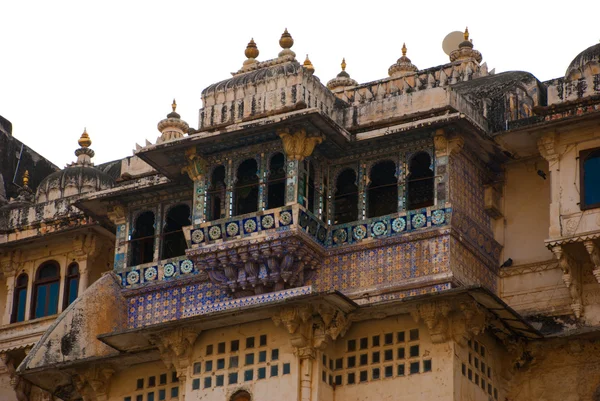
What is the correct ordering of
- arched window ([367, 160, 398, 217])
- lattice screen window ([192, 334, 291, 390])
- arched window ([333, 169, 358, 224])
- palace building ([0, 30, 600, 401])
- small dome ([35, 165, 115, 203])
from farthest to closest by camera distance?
small dome ([35, 165, 115, 203]), arched window ([333, 169, 358, 224]), arched window ([367, 160, 398, 217]), lattice screen window ([192, 334, 291, 390]), palace building ([0, 30, 600, 401])

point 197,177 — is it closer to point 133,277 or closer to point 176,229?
point 176,229

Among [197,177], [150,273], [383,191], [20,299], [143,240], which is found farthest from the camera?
[20,299]

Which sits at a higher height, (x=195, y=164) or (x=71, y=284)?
(x=195, y=164)

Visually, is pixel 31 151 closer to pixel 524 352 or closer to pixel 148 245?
pixel 148 245

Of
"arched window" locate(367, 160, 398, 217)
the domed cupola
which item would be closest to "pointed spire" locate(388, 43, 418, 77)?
"arched window" locate(367, 160, 398, 217)

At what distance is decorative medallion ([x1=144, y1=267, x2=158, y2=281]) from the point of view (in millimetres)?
26891

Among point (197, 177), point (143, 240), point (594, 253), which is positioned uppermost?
point (197, 177)

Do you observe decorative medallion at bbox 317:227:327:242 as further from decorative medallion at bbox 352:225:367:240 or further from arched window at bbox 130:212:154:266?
arched window at bbox 130:212:154:266

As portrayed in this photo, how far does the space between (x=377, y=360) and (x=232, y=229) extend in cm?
297

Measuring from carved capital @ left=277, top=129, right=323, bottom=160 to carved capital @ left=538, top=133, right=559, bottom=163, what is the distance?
10.7 ft

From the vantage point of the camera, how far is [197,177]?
1041 inches

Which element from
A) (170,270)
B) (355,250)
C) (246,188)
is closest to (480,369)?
(355,250)

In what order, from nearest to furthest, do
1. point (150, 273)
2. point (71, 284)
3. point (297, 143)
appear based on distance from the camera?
point (297, 143), point (150, 273), point (71, 284)

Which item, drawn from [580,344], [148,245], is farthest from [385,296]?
[148,245]
